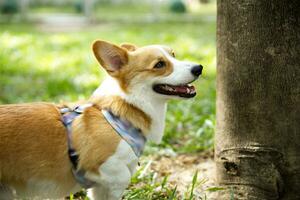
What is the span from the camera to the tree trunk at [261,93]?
353 centimetres

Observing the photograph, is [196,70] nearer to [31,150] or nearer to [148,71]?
[148,71]

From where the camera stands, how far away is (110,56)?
3295mm

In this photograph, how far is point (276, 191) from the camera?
3.64 m

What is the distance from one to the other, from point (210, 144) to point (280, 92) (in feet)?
5.65

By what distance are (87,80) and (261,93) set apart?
446 cm

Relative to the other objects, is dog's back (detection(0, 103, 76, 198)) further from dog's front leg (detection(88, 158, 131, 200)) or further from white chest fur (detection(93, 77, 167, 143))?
white chest fur (detection(93, 77, 167, 143))

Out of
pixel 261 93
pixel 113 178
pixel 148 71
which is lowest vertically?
pixel 113 178

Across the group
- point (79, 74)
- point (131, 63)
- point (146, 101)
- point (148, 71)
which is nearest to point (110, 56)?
point (131, 63)

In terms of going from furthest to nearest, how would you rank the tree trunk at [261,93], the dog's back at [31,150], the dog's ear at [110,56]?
1. the tree trunk at [261,93]
2. the dog's ear at [110,56]
3. the dog's back at [31,150]

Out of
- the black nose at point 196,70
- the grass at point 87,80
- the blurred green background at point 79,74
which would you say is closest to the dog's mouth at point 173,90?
the black nose at point 196,70

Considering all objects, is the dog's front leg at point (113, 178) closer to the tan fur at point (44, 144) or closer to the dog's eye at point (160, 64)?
the tan fur at point (44, 144)

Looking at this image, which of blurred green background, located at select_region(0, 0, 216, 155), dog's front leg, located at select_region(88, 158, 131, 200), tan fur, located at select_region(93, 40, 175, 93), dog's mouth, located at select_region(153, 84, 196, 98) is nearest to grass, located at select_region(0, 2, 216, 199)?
blurred green background, located at select_region(0, 0, 216, 155)

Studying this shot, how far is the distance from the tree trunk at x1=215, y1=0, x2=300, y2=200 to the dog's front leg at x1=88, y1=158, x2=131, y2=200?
0.96 meters

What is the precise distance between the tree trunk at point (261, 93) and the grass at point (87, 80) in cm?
47
